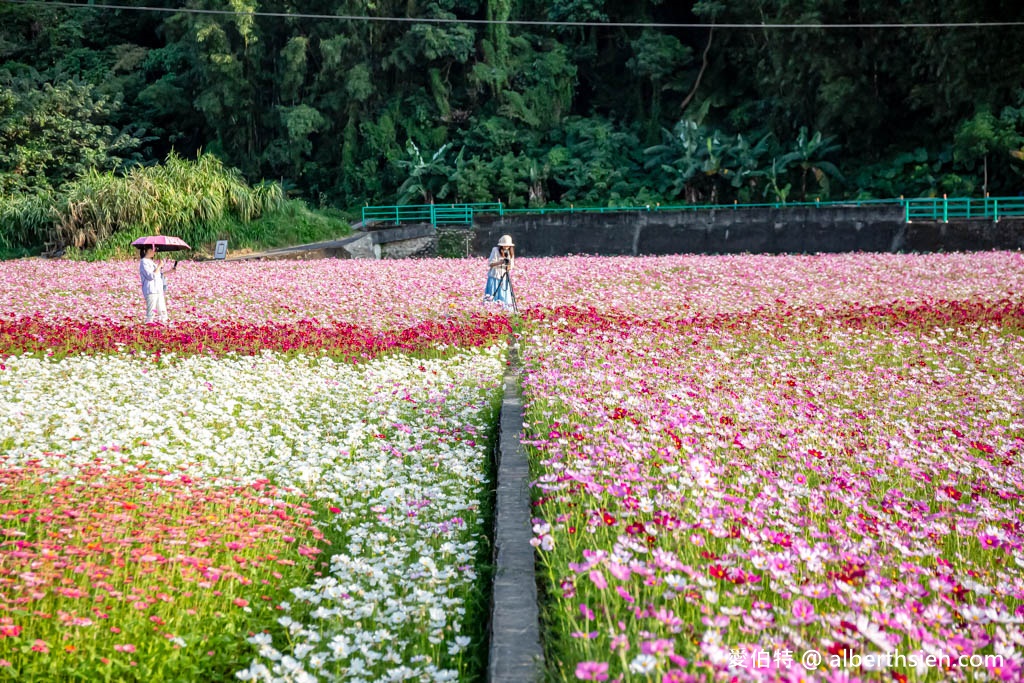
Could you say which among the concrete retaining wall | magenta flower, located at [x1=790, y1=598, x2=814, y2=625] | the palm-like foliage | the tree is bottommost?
the concrete retaining wall

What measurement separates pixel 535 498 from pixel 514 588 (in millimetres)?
1320

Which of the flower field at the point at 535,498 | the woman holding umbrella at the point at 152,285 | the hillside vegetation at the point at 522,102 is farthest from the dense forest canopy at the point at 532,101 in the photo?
the woman holding umbrella at the point at 152,285

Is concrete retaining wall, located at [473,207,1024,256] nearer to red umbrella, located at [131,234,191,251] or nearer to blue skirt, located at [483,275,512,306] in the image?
blue skirt, located at [483,275,512,306]

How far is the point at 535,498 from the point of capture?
5625 millimetres

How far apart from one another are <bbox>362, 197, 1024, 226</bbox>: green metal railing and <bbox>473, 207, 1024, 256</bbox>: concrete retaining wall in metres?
0.41

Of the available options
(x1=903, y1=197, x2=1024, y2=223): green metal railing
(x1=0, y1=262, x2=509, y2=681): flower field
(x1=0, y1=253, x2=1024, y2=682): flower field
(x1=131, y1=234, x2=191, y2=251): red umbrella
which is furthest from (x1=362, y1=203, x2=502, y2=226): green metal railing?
(x1=0, y1=262, x2=509, y2=681): flower field

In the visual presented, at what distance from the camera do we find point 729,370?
9781 mm

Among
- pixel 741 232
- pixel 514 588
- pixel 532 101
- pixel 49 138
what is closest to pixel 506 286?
pixel 514 588

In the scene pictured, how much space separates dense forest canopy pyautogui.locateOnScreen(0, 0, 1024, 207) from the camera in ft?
100

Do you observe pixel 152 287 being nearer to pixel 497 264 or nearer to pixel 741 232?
pixel 497 264

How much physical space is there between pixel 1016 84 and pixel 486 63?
19491 mm

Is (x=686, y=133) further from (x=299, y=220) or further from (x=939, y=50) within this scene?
(x=299, y=220)

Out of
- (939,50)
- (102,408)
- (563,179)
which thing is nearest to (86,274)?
(102,408)

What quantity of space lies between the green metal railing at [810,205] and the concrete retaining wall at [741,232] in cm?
41
